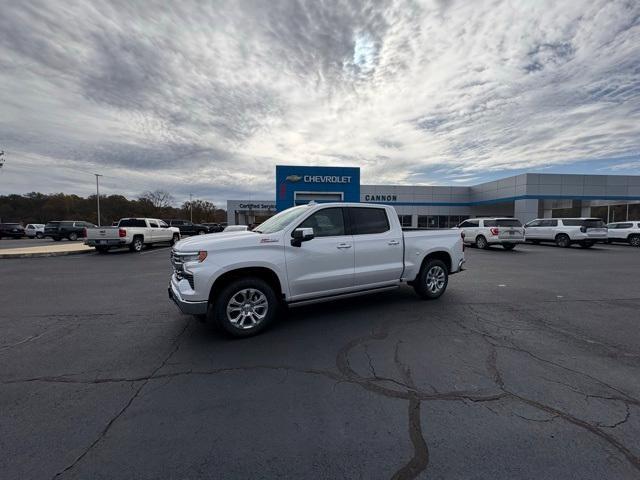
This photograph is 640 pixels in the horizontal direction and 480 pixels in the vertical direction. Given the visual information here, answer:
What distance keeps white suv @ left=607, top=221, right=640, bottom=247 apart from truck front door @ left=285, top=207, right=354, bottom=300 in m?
25.2

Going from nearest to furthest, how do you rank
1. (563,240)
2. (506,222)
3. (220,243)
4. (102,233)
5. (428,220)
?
1. (220,243)
2. (102,233)
3. (506,222)
4. (563,240)
5. (428,220)

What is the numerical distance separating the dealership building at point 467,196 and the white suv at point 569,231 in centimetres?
879

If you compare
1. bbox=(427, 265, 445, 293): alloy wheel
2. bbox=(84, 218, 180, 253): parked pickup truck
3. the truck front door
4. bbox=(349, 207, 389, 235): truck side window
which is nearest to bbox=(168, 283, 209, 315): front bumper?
the truck front door

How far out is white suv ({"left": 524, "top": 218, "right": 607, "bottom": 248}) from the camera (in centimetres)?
1798

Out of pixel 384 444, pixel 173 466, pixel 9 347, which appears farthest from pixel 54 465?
pixel 9 347

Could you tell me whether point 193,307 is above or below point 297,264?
below

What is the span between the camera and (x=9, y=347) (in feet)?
13.3

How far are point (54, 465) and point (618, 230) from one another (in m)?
29.9

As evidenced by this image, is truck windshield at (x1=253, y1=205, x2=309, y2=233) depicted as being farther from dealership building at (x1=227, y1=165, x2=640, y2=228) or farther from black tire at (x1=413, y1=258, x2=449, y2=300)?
dealership building at (x1=227, y1=165, x2=640, y2=228)

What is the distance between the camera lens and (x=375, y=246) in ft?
18.1

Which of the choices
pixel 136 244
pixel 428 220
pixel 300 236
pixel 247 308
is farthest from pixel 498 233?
pixel 428 220

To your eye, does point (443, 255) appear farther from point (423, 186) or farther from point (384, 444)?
point (423, 186)

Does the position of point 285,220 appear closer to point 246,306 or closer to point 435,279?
point 246,306

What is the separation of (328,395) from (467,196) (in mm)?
44759
